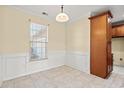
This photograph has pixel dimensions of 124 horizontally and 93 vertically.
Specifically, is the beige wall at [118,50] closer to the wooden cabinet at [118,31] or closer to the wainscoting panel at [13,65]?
the wooden cabinet at [118,31]

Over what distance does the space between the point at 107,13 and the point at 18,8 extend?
3092 millimetres

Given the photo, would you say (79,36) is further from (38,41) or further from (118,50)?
(118,50)

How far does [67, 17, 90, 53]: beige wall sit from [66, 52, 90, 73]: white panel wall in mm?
207

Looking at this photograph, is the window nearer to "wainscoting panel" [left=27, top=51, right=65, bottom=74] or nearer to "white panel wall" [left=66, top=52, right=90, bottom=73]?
"wainscoting panel" [left=27, top=51, right=65, bottom=74]

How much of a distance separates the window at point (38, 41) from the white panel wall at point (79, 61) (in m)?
1.39

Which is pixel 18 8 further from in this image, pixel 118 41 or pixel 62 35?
pixel 118 41

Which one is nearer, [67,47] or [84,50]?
[84,50]

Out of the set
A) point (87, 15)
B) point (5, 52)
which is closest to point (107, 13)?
point (87, 15)

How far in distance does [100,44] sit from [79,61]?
1424 millimetres

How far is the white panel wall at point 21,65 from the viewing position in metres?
3.23

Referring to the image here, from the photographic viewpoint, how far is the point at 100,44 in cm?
355

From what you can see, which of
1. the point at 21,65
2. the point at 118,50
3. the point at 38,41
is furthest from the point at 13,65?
the point at 118,50

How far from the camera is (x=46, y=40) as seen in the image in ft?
15.4

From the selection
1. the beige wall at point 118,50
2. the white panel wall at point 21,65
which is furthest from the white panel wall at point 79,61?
the beige wall at point 118,50
